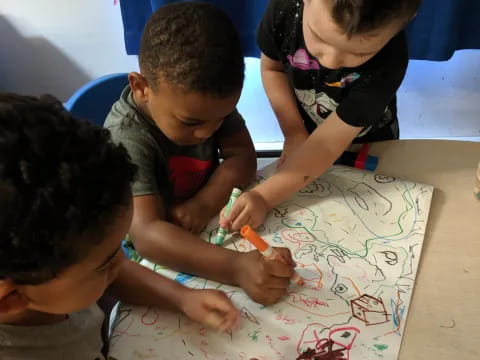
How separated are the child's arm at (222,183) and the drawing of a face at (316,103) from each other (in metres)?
0.15

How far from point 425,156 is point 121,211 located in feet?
2.17

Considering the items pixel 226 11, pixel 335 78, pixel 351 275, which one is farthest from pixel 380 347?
pixel 226 11

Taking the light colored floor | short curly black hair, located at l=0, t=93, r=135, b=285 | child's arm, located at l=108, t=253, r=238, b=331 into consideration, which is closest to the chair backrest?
child's arm, located at l=108, t=253, r=238, b=331

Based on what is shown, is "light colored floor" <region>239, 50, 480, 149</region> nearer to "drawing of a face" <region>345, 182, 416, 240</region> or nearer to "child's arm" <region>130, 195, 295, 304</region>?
"drawing of a face" <region>345, 182, 416, 240</region>

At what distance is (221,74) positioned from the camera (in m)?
0.67

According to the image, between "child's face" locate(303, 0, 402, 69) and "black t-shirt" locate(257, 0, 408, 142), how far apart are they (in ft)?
0.31

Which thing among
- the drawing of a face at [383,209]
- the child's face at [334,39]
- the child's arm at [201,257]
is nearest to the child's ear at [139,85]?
the child's arm at [201,257]

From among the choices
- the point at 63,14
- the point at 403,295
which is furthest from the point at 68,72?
the point at 403,295

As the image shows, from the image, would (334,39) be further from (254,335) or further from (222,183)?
(254,335)

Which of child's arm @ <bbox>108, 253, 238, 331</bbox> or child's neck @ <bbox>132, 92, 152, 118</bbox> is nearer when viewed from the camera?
child's arm @ <bbox>108, 253, 238, 331</bbox>

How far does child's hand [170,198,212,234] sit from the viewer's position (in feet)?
2.53

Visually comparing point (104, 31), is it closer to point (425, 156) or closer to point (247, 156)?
point (247, 156)

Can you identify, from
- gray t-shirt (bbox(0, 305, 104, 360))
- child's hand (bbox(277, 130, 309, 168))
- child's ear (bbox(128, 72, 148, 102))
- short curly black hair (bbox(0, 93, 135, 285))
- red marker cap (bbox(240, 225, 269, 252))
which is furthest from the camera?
child's hand (bbox(277, 130, 309, 168))

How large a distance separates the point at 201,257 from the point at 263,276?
103 millimetres
